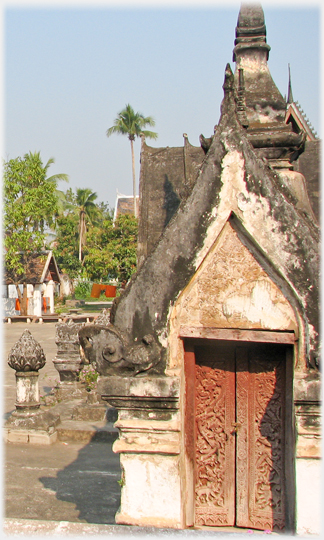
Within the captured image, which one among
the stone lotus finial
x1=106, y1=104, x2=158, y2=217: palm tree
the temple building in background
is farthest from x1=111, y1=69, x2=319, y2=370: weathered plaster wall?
x1=106, y1=104, x2=158, y2=217: palm tree

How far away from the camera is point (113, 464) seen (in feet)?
22.1

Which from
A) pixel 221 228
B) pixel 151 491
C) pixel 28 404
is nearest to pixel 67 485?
pixel 28 404

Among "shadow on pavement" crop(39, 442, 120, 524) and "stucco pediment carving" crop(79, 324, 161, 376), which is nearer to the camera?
"stucco pediment carving" crop(79, 324, 161, 376)

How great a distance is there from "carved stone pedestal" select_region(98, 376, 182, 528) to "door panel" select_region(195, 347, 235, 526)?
31cm

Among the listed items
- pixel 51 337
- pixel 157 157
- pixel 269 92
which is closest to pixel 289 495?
pixel 269 92

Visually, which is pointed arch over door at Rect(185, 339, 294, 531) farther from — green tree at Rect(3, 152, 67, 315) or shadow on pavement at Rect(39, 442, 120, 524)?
green tree at Rect(3, 152, 67, 315)

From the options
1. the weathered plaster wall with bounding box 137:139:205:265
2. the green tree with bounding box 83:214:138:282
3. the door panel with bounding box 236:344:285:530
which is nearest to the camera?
the door panel with bounding box 236:344:285:530

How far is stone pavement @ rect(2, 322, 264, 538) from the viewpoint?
116 inches

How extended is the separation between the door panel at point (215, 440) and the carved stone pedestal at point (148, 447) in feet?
1.03

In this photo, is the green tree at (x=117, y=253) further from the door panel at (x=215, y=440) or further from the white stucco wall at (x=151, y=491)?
the white stucco wall at (x=151, y=491)

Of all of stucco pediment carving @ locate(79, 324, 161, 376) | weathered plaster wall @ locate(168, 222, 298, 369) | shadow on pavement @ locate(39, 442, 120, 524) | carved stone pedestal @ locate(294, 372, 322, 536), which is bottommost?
shadow on pavement @ locate(39, 442, 120, 524)

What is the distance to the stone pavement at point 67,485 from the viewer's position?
2.96 m

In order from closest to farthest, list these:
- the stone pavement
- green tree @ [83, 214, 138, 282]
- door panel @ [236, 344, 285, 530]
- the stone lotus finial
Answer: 1. the stone pavement
2. door panel @ [236, 344, 285, 530]
3. the stone lotus finial
4. green tree @ [83, 214, 138, 282]

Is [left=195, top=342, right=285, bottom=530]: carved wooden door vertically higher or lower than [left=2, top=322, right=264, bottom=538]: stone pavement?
higher
